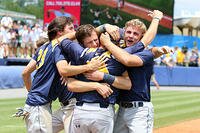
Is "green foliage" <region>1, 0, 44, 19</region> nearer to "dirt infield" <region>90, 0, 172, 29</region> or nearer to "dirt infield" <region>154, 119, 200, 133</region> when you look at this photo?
"dirt infield" <region>90, 0, 172, 29</region>

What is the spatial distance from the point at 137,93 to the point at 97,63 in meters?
0.68

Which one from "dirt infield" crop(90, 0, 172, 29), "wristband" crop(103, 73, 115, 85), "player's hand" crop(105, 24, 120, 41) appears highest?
"player's hand" crop(105, 24, 120, 41)

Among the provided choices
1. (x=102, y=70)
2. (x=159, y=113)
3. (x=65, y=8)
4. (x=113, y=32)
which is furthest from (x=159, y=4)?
(x=102, y=70)

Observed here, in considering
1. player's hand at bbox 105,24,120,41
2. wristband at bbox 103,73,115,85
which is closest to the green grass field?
player's hand at bbox 105,24,120,41

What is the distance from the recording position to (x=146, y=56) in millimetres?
5188

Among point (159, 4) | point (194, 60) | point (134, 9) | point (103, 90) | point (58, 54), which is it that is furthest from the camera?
point (134, 9)

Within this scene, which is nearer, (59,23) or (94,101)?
(94,101)

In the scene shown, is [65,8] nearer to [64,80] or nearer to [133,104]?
[64,80]

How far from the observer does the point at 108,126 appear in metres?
4.90

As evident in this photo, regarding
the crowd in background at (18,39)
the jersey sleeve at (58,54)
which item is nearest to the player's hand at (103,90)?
the jersey sleeve at (58,54)

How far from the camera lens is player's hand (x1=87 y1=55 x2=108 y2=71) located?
16.0ft

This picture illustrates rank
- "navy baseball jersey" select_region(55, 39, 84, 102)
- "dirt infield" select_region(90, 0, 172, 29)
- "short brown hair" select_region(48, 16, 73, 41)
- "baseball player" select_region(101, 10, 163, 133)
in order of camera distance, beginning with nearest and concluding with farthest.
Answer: "navy baseball jersey" select_region(55, 39, 84, 102), "baseball player" select_region(101, 10, 163, 133), "short brown hair" select_region(48, 16, 73, 41), "dirt infield" select_region(90, 0, 172, 29)

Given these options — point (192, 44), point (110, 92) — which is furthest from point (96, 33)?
point (192, 44)

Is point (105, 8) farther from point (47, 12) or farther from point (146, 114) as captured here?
point (146, 114)
